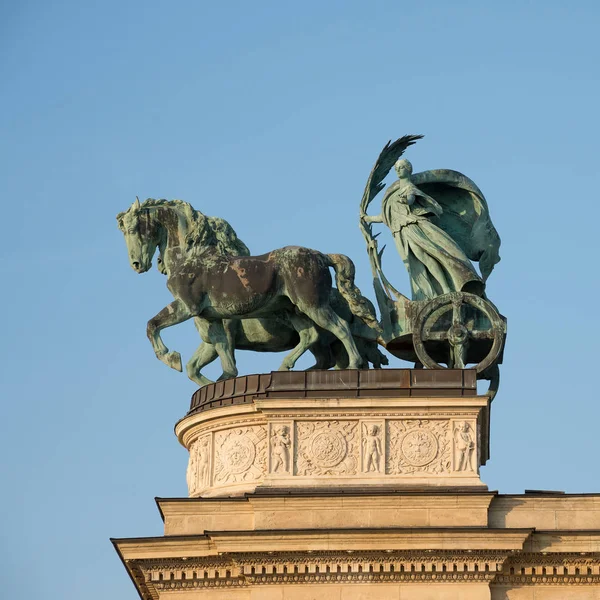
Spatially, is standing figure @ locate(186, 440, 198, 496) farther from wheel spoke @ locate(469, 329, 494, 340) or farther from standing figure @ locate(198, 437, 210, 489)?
wheel spoke @ locate(469, 329, 494, 340)

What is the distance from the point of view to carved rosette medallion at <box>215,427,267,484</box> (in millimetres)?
40344

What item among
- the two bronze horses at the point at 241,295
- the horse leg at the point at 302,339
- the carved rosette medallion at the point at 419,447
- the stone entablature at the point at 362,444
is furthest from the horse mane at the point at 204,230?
the carved rosette medallion at the point at 419,447

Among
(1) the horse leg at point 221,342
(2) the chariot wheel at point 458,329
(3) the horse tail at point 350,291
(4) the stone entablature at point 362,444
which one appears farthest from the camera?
(1) the horse leg at point 221,342

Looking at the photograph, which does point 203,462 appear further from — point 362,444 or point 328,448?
point 362,444

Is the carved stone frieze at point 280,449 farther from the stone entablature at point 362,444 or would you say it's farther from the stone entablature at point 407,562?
the stone entablature at point 407,562

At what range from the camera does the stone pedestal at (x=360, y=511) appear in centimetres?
3850

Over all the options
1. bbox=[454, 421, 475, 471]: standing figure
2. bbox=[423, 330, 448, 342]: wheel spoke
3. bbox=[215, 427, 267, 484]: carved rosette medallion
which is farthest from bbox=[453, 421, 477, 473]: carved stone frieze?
bbox=[215, 427, 267, 484]: carved rosette medallion

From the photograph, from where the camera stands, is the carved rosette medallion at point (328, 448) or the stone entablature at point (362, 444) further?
the carved rosette medallion at point (328, 448)

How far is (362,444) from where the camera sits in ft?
131

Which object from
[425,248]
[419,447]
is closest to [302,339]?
[425,248]

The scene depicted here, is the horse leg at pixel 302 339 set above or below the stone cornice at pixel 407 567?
above

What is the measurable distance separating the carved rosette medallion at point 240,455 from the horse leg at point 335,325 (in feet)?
9.40

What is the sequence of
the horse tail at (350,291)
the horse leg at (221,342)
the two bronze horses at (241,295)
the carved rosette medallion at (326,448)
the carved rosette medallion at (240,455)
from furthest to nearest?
the horse leg at (221,342) < the horse tail at (350,291) < the two bronze horses at (241,295) < the carved rosette medallion at (240,455) < the carved rosette medallion at (326,448)

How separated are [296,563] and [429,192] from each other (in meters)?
10.4
